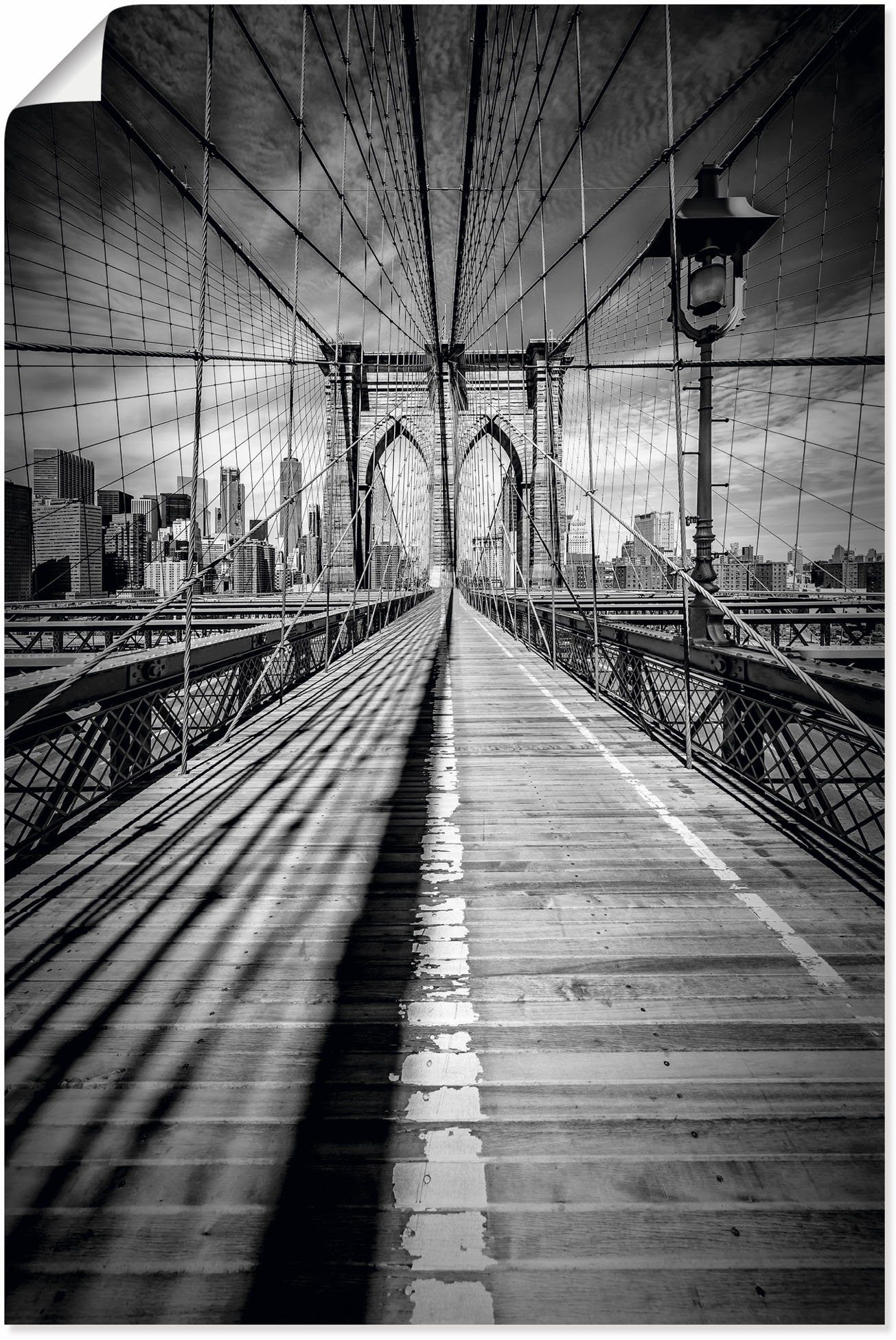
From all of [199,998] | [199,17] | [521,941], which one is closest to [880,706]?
[521,941]

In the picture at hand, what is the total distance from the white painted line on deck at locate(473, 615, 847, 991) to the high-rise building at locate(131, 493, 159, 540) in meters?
6.44

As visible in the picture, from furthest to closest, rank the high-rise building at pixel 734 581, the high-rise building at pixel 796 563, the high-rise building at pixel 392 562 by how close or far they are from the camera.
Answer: the high-rise building at pixel 392 562 < the high-rise building at pixel 734 581 < the high-rise building at pixel 796 563

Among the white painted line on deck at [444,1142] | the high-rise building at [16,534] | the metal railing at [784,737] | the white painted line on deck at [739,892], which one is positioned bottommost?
the white painted line on deck at [444,1142]

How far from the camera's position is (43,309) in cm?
415

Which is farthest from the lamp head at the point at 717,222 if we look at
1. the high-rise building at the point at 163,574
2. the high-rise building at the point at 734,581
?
the high-rise building at the point at 734,581

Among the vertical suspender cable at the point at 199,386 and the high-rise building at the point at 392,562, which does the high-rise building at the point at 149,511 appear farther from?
the high-rise building at the point at 392,562

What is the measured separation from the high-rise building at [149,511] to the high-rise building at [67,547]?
648 mm

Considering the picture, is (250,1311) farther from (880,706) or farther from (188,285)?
(188,285)

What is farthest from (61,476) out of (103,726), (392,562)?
(392,562)

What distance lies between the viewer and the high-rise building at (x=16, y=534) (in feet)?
8.02

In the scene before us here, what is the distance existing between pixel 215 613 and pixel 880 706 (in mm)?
10489

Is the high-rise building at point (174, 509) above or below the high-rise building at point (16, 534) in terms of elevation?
above

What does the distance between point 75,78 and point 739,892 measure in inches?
139

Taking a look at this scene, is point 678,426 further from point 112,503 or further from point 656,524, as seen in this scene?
point 656,524
